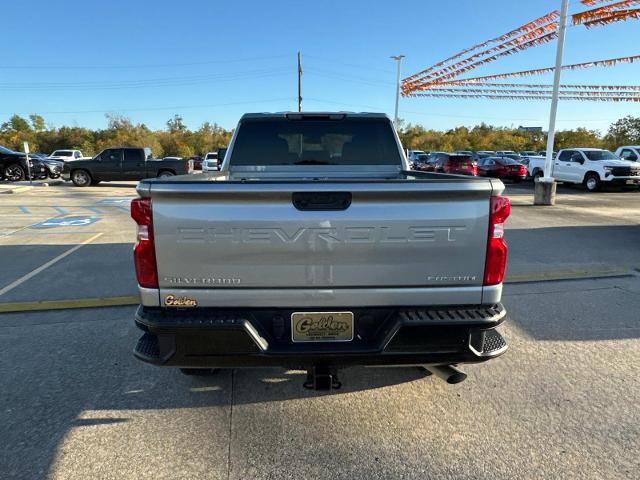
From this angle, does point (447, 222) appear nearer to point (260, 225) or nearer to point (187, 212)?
point (260, 225)

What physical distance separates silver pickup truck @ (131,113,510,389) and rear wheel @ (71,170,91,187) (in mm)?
22597

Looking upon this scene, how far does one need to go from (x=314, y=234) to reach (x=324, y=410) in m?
1.42

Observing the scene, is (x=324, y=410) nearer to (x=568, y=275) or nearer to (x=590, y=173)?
(x=568, y=275)

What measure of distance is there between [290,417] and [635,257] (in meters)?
7.56

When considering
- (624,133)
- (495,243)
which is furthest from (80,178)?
(624,133)

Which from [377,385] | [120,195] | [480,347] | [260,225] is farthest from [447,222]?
[120,195]

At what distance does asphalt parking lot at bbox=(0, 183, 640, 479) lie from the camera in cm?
251

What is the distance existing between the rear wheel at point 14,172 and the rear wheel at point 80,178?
137 inches

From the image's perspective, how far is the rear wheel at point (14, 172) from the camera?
2280cm

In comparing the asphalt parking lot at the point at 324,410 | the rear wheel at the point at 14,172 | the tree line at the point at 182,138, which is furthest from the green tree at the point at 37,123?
the asphalt parking lot at the point at 324,410

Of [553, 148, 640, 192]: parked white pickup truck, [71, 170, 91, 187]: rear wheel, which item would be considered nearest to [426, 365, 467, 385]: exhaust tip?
[553, 148, 640, 192]: parked white pickup truck

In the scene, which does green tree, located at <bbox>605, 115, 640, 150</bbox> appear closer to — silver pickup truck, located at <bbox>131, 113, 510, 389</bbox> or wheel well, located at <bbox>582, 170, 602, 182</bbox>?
wheel well, located at <bbox>582, 170, 602, 182</bbox>

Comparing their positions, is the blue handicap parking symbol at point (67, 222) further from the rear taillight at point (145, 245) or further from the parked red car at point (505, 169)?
the parked red car at point (505, 169)

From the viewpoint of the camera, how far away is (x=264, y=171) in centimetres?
432
